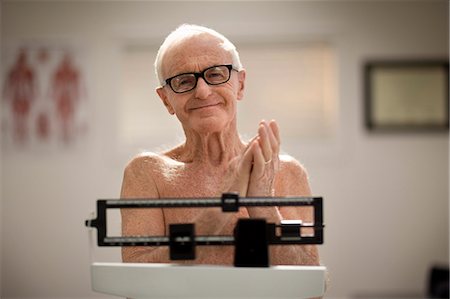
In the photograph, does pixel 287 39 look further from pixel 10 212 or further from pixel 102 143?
pixel 10 212

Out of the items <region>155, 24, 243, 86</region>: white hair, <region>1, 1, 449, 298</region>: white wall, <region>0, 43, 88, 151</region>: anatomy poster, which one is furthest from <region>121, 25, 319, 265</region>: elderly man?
<region>0, 43, 88, 151</region>: anatomy poster

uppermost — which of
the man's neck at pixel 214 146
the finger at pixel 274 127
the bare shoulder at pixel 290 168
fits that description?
the finger at pixel 274 127

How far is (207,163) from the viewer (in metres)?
1.27

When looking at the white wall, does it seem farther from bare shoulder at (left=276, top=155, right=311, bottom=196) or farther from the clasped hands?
the clasped hands

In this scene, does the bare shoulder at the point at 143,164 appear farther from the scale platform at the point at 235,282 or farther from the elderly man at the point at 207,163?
the scale platform at the point at 235,282

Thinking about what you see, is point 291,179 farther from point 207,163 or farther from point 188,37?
point 188,37

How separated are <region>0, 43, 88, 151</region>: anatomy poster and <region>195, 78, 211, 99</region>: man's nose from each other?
3.45 metres

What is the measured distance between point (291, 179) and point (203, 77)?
302mm

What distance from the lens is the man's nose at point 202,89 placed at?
1157 millimetres

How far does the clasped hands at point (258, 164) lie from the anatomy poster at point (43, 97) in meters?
3.53

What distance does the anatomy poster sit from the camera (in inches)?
176

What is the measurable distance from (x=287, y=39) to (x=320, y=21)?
270 mm

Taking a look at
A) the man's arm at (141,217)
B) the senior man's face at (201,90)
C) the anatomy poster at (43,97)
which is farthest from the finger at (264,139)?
the anatomy poster at (43,97)

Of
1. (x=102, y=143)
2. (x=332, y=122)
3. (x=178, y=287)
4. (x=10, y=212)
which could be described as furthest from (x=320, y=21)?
→ (x=178, y=287)
